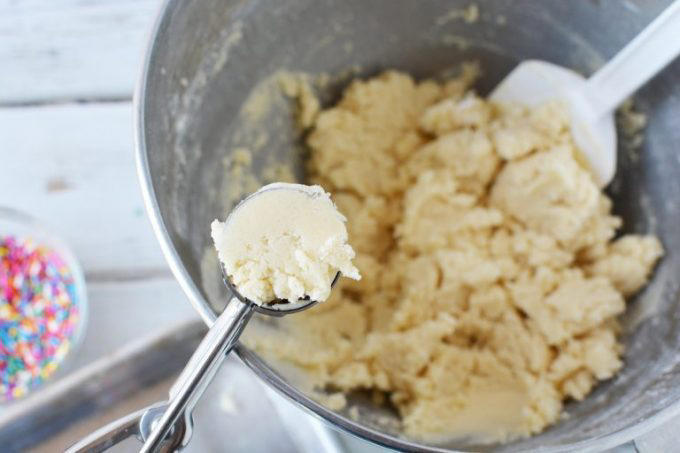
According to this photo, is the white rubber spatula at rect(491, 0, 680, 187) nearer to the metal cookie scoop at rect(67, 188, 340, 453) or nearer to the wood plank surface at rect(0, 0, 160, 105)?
the metal cookie scoop at rect(67, 188, 340, 453)

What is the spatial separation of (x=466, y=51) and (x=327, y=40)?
0.27m

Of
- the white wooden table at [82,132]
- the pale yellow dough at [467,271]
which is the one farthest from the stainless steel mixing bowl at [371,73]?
the white wooden table at [82,132]

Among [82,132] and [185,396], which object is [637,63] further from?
[82,132]

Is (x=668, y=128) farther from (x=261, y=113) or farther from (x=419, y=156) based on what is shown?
(x=261, y=113)

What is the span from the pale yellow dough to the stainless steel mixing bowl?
52 millimetres

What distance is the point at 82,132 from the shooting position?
1294 millimetres

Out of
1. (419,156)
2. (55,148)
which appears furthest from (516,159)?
(55,148)

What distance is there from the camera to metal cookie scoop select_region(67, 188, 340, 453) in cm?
64

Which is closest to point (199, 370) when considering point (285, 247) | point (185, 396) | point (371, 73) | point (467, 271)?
point (185, 396)

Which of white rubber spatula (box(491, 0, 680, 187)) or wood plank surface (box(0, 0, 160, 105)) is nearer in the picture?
white rubber spatula (box(491, 0, 680, 187))

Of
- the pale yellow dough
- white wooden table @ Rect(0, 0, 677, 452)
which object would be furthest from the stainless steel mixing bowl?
white wooden table @ Rect(0, 0, 677, 452)

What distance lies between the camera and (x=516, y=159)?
42.5 inches

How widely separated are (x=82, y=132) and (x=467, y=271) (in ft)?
2.71

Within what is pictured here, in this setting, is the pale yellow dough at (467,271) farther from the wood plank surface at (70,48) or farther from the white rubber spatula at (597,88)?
the wood plank surface at (70,48)
